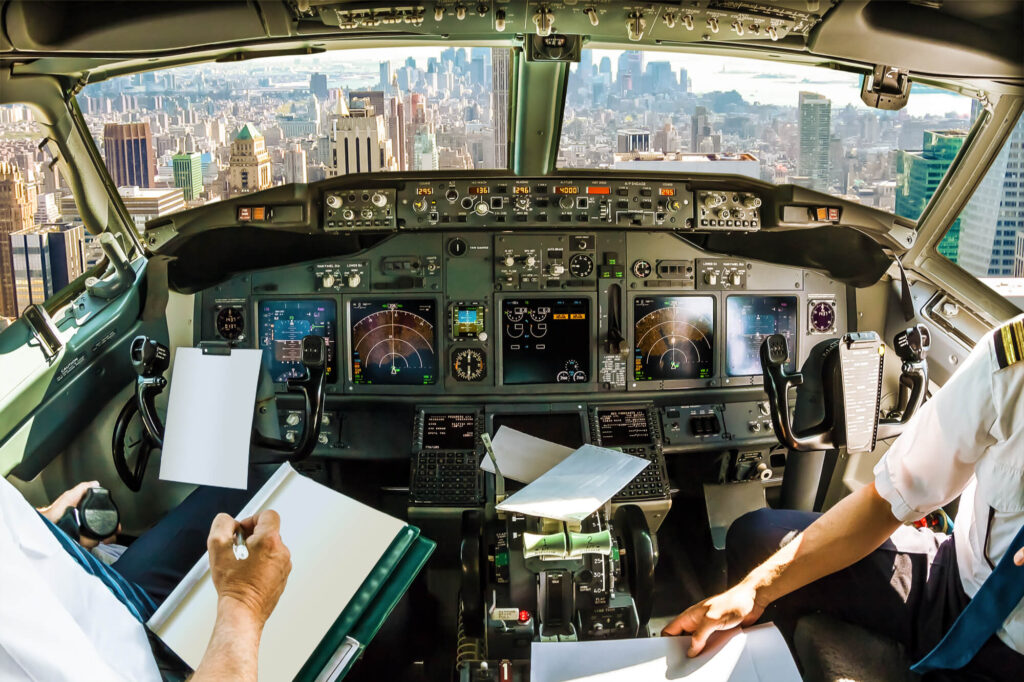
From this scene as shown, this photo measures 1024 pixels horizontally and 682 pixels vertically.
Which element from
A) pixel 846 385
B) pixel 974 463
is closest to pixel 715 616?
pixel 974 463

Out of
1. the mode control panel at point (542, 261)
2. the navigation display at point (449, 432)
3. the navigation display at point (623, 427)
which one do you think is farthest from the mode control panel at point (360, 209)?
the navigation display at point (623, 427)

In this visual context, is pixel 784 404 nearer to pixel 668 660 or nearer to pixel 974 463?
pixel 974 463

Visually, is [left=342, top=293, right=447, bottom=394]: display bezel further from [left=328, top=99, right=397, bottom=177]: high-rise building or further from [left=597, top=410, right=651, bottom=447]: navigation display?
[left=597, top=410, right=651, bottom=447]: navigation display

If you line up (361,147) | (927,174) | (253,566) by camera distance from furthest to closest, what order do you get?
1. (361,147)
2. (927,174)
3. (253,566)

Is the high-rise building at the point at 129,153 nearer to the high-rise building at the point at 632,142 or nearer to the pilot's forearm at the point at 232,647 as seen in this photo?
the high-rise building at the point at 632,142

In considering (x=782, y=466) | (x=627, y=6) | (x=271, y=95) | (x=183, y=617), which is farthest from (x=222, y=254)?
(x=782, y=466)

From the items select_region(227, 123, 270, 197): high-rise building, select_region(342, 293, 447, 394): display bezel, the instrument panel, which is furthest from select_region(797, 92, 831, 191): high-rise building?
select_region(227, 123, 270, 197): high-rise building

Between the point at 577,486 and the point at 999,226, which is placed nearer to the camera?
the point at 577,486
